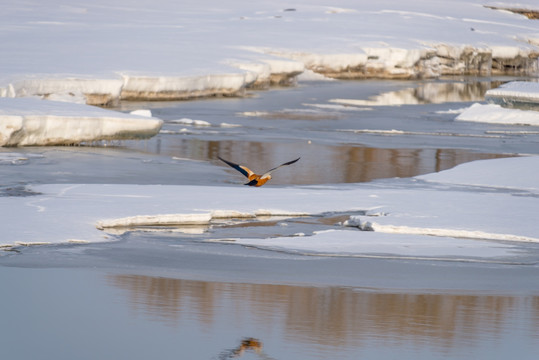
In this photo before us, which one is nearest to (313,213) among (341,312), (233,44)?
(341,312)

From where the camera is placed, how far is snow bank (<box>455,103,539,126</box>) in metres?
22.8

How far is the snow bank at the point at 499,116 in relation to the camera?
22.8 meters

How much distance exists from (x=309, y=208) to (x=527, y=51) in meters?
35.4

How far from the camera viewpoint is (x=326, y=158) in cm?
1580

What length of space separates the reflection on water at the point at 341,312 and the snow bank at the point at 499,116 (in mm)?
16026

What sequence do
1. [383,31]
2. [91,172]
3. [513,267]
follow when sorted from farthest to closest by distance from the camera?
1. [383,31]
2. [91,172]
3. [513,267]

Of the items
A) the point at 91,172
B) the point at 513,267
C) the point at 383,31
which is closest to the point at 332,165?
the point at 91,172

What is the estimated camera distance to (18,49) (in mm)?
26375

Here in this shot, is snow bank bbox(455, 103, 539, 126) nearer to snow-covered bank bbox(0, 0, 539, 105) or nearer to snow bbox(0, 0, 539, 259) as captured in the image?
snow bbox(0, 0, 539, 259)

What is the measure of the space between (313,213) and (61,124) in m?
6.03

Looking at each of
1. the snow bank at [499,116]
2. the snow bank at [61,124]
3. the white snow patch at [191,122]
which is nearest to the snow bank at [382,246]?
the snow bank at [61,124]

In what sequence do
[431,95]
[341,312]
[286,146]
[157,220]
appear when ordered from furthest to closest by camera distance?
1. [431,95]
2. [286,146]
3. [157,220]
4. [341,312]

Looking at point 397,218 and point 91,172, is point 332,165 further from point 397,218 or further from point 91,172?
point 397,218

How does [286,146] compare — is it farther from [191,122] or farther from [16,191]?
[16,191]
